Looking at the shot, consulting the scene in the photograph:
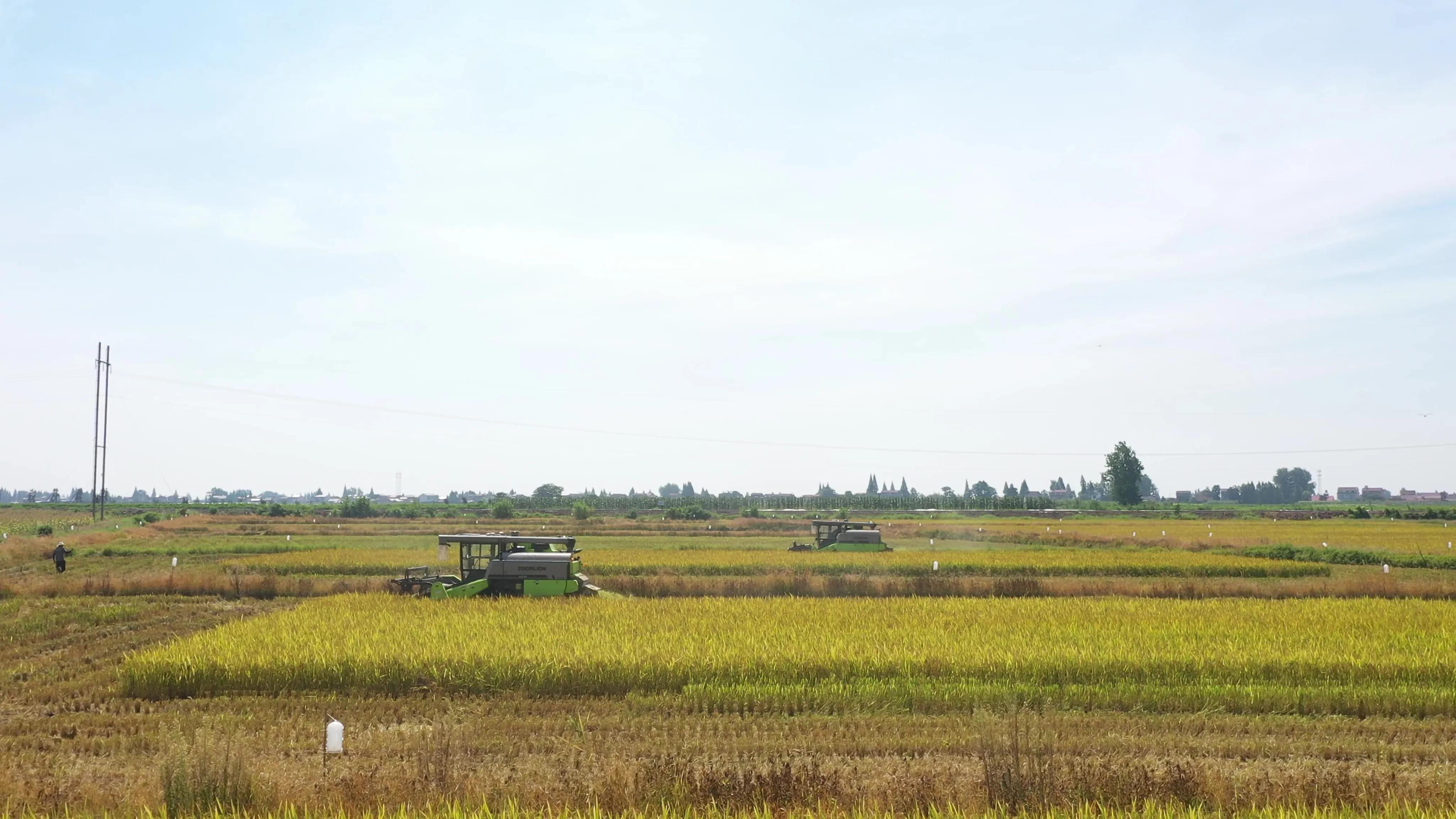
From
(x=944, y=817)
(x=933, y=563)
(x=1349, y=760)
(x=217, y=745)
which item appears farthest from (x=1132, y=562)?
(x=217, y=745)

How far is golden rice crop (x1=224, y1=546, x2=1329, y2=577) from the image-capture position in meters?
36.3

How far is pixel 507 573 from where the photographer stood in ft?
85.2

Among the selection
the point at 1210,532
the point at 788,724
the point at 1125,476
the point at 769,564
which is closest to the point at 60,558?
the point at 769,564

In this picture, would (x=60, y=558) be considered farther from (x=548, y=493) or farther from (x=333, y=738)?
(x=548, y=493)

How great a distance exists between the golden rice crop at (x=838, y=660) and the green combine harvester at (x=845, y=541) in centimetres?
2430

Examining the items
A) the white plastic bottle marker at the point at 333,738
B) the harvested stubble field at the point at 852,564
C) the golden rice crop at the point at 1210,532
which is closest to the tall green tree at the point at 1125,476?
the golden rice crop at the point at 1210,532

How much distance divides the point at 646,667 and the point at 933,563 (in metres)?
22.8

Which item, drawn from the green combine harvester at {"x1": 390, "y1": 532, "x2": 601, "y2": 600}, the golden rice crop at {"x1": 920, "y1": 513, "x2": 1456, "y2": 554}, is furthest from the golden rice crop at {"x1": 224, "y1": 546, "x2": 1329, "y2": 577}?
the golden rice crop at {"x1": 920, "y1": 513, "x2": 1456, "y2": 554}

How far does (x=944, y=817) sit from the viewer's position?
30.2 feet

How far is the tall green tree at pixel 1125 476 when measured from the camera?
162625 mm

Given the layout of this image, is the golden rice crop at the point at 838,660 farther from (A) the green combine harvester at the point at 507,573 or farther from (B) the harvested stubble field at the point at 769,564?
(B) the harvested stubble field at the point at 769,564

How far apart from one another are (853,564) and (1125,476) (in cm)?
14186

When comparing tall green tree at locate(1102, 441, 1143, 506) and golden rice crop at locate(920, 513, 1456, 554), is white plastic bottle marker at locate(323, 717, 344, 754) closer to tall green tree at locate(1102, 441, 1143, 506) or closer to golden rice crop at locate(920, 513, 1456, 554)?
golden rice crop at locate(920, 513, 1456, 554)

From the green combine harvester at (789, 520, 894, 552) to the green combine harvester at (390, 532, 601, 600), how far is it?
1964 centimetres
